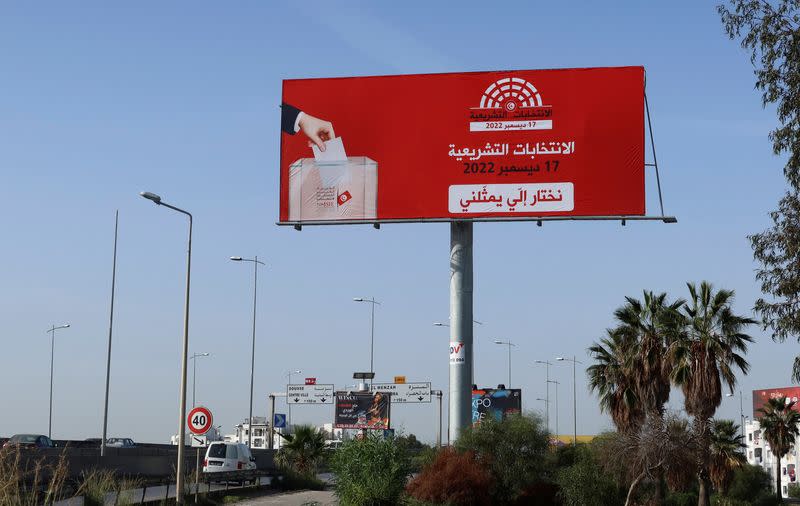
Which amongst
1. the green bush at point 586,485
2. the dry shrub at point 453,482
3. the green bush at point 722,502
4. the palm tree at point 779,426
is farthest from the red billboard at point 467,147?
the palm tree at point 779,426

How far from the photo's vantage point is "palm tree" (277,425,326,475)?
5705cm

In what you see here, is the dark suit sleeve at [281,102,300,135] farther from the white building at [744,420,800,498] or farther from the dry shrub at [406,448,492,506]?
the white building at [744,420,800,498]

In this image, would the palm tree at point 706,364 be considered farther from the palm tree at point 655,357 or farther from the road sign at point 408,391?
the road sign at point 408,391

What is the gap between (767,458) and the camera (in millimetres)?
138125

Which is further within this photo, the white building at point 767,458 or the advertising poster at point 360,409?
the white building at point 767,458

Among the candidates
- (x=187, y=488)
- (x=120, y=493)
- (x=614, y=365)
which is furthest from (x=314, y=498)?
(x=614, y=365)

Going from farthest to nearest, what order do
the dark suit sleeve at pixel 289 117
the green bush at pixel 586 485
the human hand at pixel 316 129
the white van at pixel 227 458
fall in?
1. the white van at pixel 227 458
2. the dark suit sleeve at pixel 289 117
3. the human hand at pixel 316 129
4. the green bush at pixel 586 485

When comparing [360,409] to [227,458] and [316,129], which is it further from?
[316,129]

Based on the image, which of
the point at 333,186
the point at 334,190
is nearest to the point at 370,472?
the point at 334,190

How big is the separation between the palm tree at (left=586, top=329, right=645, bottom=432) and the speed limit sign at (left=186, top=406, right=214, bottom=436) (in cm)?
2102

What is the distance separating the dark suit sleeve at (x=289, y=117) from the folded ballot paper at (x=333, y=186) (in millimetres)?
1361

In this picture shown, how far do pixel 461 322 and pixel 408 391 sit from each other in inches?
1849

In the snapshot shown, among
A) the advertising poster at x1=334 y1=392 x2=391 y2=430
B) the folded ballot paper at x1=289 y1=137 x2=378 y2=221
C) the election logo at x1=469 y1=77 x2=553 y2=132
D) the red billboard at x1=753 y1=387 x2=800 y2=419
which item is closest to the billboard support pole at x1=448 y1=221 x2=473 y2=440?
the folded ballot paper at x1=289 y1=137 x2=378 y2=221

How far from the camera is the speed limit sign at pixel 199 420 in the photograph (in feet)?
108
